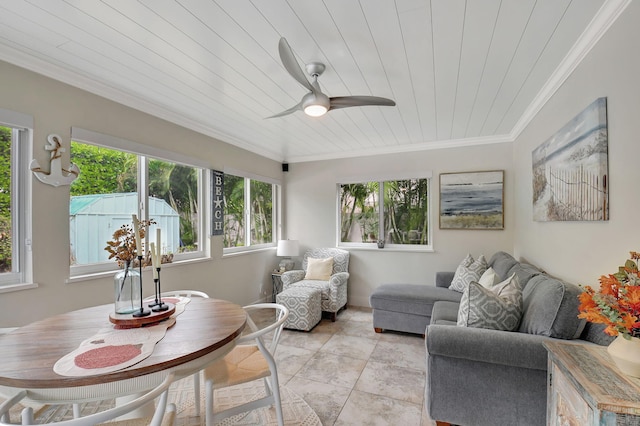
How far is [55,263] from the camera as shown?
214cm

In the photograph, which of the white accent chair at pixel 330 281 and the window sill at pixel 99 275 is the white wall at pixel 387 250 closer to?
the white accent chair at pixel 330 281

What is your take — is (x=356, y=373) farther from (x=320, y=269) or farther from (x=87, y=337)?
(x=87, y=337)

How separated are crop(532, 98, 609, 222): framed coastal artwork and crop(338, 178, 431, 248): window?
182cm

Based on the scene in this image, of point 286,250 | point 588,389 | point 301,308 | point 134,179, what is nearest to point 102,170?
point 134,179

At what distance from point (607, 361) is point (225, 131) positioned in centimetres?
371

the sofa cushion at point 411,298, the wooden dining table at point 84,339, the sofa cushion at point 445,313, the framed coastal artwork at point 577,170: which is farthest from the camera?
the sofa cushion at point 411,298

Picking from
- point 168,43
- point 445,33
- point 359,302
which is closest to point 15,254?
point 168,43

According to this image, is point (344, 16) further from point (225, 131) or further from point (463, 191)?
point (463, 191)

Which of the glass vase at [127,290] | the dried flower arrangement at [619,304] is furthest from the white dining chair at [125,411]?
the dried flower arrangement at [619,304]

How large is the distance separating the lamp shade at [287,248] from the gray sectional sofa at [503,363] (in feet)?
9.73

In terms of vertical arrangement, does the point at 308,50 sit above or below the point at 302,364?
above

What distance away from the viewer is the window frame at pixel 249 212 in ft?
13.2

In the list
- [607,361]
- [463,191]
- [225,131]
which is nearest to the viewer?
[607,361]

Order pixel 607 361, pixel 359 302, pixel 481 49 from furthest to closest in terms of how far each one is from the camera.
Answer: pixel 359 302, pixel 481 49, pixel 607 361
